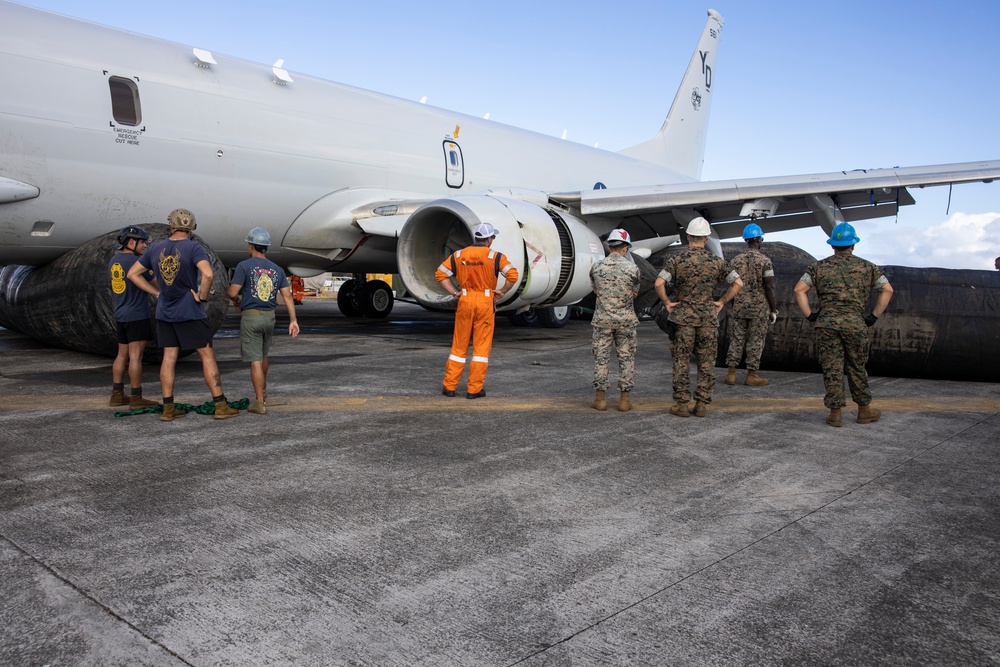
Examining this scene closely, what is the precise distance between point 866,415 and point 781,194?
5634 mm

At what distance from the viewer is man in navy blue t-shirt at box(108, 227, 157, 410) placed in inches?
218

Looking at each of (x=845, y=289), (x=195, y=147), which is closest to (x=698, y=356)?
(x=845, y=289)

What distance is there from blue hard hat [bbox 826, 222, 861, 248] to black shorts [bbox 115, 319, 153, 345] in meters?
5.64

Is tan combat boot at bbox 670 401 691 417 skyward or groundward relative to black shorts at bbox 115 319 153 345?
groundward

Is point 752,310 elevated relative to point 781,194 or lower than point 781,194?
lower

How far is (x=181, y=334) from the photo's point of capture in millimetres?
5383

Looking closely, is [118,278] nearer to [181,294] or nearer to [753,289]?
[181,294]

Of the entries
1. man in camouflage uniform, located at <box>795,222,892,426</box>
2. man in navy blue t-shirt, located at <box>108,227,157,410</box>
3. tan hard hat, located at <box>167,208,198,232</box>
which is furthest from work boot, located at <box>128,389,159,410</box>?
man in camouflage uniform, located at <box>795,222,892,426</box>

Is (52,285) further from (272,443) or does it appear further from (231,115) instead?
(272,443)

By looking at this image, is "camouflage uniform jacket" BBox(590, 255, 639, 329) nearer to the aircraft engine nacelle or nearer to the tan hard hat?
the aircraft engine nacelle

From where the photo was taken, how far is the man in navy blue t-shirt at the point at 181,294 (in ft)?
17.4

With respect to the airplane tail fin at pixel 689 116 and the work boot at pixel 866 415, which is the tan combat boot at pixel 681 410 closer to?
the work boot at pixel 866 415

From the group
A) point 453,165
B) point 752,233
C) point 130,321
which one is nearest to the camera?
point 130,321

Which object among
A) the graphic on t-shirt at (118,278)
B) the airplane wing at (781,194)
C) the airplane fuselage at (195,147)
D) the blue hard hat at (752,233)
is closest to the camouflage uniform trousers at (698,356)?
the blue hard hat at (752,233)
